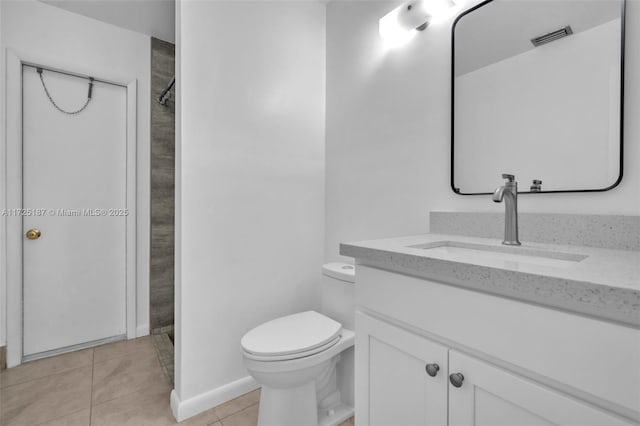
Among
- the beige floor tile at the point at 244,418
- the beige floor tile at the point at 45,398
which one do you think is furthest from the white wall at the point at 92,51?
the beige floor tile at the point at 244,418

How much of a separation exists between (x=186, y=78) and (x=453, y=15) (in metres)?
1.28

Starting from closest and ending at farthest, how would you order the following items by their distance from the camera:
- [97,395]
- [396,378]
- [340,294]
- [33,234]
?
[396,378]
[340,294]
[97,395]
[33,234]

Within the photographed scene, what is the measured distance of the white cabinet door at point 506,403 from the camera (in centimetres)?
56

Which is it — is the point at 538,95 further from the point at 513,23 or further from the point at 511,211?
the point at 511,211

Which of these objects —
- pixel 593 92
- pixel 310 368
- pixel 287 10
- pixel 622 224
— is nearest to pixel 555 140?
pixel 593 92

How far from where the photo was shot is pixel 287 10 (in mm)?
1876

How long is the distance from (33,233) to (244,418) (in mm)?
1840

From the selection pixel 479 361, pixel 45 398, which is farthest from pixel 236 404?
pixel 479 361

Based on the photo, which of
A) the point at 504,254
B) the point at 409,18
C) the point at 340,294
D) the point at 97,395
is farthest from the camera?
the point at 97,395

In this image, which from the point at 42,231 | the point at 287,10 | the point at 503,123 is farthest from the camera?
the point at 42,231

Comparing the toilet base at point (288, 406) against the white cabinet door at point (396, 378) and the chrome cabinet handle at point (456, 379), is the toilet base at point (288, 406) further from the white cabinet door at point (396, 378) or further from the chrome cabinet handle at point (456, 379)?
the chrome cabinet handle at point (456, 379)

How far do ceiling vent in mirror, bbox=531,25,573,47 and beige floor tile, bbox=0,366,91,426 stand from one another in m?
2.64

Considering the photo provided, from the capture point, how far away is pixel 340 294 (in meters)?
1.55

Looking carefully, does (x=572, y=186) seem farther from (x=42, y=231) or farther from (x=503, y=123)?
(x=42, y=231)
